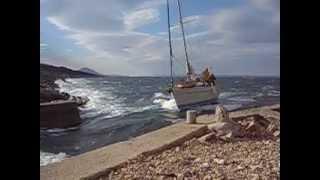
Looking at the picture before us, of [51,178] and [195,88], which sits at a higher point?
[195,88]

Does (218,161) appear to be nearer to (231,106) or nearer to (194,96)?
(231,106)

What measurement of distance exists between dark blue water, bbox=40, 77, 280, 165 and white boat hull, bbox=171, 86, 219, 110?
0.11 metres

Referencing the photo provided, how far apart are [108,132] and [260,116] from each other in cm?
203

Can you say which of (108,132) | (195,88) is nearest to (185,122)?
(195,88)

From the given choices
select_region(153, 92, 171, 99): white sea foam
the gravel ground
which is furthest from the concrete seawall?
select_region(153, 92, 171, 99): white sea foam

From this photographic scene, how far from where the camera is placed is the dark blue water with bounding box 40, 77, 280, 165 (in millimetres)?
3408

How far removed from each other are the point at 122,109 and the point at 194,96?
1292 millimetres

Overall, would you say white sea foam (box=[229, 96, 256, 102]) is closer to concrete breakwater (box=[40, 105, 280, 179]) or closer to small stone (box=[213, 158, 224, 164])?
concrete breakwater (box=[40, 105, 280, 179])

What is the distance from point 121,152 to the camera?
11.8ft

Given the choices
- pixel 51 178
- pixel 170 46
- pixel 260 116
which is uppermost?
pixel 170 46

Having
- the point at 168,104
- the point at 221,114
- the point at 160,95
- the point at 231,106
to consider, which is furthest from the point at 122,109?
the point at 231,106

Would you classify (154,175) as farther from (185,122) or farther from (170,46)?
(185,122)
